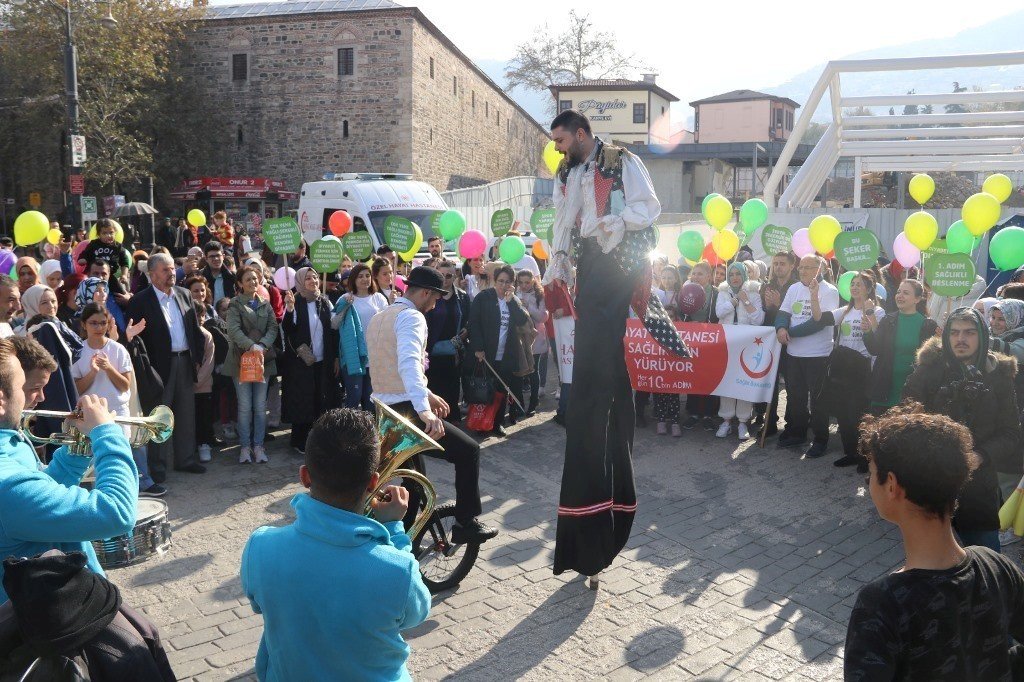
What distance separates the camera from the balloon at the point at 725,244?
1021 cm

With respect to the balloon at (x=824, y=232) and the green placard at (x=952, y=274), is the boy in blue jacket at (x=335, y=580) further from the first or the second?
the balloon at (x=824, y=232)

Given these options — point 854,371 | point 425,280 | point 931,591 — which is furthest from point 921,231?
point 931,591

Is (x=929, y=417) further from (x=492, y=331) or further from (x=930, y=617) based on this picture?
(x=492, y=331)

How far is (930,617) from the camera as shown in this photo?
7.22 feet

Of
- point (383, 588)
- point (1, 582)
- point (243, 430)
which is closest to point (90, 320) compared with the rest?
point (243, 430)

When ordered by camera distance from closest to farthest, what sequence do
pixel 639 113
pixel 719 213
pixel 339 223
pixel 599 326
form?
pixel 599 326 → pixel 719 213 → pixel 339 223 → pixel 639 113

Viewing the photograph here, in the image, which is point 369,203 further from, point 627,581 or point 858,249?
point 627,581

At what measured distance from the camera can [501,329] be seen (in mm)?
9469

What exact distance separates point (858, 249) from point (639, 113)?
5704 centimetres

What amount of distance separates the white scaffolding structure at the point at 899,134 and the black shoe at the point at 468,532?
42.8 feet

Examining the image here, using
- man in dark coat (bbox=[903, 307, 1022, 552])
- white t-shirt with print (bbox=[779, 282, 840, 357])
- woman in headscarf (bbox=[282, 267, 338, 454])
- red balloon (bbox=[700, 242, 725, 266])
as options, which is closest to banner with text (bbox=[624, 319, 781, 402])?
white t-shirt with print (bbox=[779, 282, 840, 357])

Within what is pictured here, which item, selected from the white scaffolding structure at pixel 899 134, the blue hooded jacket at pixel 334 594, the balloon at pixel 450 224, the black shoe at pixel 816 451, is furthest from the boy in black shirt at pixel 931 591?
the white scaffolding structure at pixel 899 134

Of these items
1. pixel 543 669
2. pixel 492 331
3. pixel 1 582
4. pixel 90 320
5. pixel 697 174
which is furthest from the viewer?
pixel 697 174

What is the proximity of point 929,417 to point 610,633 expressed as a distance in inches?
109
